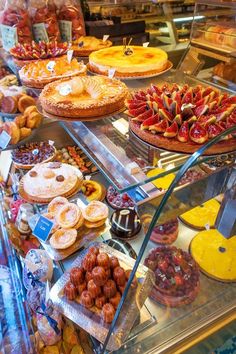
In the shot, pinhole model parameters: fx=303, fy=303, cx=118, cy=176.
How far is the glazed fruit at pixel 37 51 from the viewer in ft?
7.45

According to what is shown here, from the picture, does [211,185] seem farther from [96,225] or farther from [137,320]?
[96,225]

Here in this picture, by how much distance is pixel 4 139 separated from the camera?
2.20m

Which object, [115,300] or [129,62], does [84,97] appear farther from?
[115,300]

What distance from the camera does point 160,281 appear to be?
1444mm

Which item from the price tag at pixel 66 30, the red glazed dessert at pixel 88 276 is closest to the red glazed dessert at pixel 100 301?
the red glazed dessert at pixel 88 276

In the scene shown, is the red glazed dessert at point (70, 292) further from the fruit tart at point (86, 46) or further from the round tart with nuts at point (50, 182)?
the fruit tart at point (86, 46)

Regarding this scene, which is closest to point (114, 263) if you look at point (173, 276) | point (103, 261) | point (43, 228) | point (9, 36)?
point (103, 261)

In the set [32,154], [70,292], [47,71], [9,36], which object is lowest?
[70,292]

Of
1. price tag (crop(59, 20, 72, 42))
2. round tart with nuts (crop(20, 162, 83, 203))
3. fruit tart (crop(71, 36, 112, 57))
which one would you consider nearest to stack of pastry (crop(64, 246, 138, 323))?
round tart with nuts (crop(20, 162, 83, 203))

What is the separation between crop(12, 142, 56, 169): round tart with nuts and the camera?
7.13 ft

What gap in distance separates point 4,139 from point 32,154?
0.22m

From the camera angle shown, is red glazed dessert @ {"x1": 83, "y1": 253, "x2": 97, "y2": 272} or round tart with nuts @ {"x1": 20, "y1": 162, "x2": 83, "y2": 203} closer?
red glazed dessert @ {"x1": 83, "y1": 253, "x2": 97, "y2": 272}

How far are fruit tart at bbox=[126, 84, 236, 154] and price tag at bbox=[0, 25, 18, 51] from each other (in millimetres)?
1727

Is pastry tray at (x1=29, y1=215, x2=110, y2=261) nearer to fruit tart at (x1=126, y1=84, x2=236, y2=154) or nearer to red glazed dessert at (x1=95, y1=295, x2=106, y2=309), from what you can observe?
red glazed dessert at (x1=95, y1=295, x2=106, y2=309)
